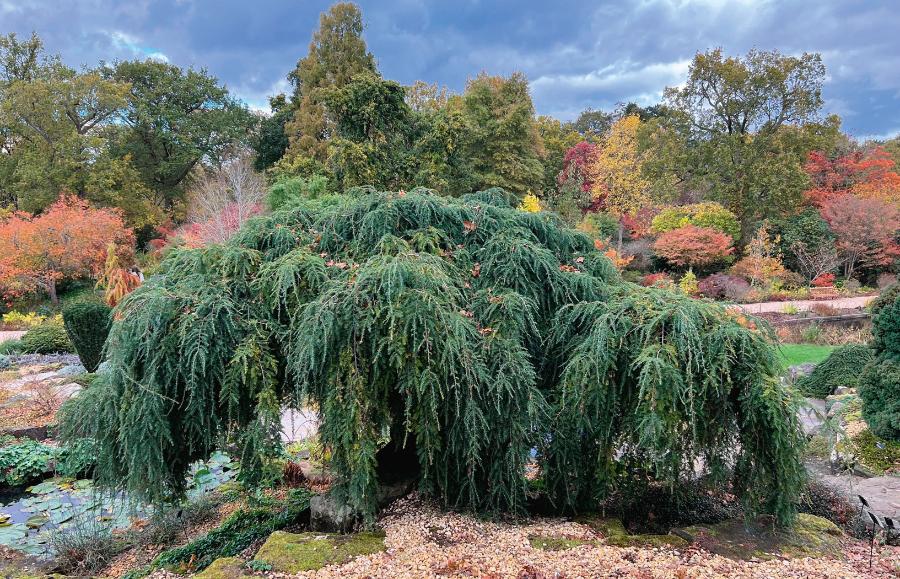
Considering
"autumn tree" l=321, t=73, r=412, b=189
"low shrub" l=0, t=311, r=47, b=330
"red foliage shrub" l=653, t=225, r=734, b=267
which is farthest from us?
"red foliage shrub" l=653, t=225, r=734, b=267

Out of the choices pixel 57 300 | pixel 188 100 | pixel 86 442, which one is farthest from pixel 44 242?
pixel 86 442

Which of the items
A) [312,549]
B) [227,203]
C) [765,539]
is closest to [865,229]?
[765,539]

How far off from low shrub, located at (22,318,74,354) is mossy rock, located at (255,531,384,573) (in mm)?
12191

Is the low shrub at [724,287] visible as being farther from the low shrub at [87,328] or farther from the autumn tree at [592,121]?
the autumn tree at [592,121]

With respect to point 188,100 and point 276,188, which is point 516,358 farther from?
point 188,100

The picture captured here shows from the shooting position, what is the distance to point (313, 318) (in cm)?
320

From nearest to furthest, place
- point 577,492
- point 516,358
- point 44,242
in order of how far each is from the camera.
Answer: point 516,358
point 577,492
point 44,242

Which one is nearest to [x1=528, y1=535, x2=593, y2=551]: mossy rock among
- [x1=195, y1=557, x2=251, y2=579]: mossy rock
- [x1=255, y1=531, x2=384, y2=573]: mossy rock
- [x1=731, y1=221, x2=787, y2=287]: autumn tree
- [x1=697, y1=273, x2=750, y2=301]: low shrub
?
[x1=255, y1=531, x2=384, y2=573]: mossy rock

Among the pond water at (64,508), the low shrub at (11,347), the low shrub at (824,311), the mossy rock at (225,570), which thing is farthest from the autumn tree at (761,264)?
the low shrub at (11,347)

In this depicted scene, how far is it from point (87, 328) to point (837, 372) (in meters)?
12.9

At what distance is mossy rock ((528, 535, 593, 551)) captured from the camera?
3.19 metres

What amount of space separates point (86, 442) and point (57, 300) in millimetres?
18797

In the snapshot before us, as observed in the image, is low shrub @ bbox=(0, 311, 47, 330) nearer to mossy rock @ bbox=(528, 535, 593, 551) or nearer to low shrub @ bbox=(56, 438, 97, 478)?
low shrub @ bbox=(56, 438, 97, 478)

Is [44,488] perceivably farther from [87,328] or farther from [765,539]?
[765,539]
